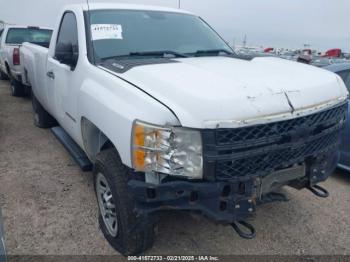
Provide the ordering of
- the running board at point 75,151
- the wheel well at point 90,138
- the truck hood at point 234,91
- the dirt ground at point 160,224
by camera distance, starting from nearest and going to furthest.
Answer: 1. the truck hood at point 234,91
2. the dirt ground at point 160,224
3. the wheel well at point 90,138
4. the running board at point 75,151

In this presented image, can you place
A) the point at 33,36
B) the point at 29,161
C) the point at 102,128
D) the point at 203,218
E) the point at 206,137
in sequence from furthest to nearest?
the point at 33,36 < the point at 29,161 < the point at 102,128 < the point at 203,218 < the point at 206,137

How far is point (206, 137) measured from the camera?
1.99 m

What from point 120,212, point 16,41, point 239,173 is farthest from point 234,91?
point 16,41

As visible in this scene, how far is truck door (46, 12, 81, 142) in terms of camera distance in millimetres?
3172

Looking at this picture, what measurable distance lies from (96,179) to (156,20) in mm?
1835

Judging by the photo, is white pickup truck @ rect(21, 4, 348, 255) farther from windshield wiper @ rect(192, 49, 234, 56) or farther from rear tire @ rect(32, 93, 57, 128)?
rear tire @ rect(32, 93, 57, 128)

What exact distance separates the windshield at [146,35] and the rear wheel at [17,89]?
18.0 ft

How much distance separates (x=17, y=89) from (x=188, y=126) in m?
7.33

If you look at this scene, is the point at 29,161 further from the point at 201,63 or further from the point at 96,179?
the point at 201,63

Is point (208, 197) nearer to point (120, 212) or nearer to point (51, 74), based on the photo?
point (120, 212)

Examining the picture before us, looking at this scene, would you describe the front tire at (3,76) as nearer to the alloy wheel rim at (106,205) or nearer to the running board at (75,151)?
the running board at (75,151)

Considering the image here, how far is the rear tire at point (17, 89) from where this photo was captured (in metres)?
8.01

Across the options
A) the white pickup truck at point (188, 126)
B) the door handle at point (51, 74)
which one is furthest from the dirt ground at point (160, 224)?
the door handle at point (51, 74)

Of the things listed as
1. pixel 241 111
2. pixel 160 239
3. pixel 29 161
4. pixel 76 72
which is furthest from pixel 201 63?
pixel 29 161
